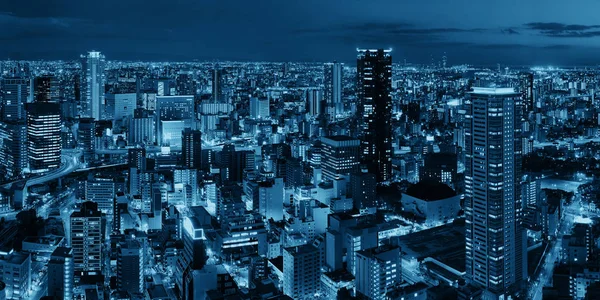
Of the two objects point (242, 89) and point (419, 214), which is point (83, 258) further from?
point (242, 89)

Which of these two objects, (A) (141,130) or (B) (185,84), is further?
(B) (185,84)

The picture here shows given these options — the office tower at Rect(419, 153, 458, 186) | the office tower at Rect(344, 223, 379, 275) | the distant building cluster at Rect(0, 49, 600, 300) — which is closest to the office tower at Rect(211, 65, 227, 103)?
the distant building cluster at Rect(0, 49, 600, 300)

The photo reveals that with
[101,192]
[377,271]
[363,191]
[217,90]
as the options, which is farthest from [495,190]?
[217,90]

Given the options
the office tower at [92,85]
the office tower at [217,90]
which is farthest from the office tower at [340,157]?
the office tower at [217,90]

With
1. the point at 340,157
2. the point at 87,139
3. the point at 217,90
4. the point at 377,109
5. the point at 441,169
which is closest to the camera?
the point at 340,157

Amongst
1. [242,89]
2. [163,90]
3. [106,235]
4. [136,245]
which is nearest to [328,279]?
[136,245]

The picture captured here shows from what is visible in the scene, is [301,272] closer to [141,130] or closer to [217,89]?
[141,130]
